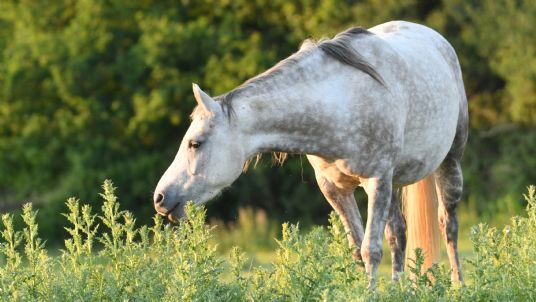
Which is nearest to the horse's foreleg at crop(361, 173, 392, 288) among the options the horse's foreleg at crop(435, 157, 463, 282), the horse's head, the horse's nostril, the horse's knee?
the horse's knee

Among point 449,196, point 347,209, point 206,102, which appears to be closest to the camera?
point 206,102

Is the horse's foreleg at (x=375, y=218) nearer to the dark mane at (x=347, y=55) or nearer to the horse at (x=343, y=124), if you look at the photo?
the horse at (x=343, y=124)

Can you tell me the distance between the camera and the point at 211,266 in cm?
620

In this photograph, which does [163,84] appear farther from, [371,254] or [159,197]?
[159,197]

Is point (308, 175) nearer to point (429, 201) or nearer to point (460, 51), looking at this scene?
point (460, 51)

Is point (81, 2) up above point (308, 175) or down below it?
above

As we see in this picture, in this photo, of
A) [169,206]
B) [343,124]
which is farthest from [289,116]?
[169,206]

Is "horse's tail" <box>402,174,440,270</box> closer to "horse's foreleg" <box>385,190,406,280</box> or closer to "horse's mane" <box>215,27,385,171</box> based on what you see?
"horse's foreleg" <box>385,190,406,280</box>

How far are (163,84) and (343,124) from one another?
16046 millimetres

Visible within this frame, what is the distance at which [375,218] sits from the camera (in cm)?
754

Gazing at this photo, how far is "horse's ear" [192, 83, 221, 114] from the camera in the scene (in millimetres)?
6938

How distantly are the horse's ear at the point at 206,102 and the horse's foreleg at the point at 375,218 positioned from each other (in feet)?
3.61

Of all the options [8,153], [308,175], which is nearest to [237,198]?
[308,175]

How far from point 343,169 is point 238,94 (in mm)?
831
